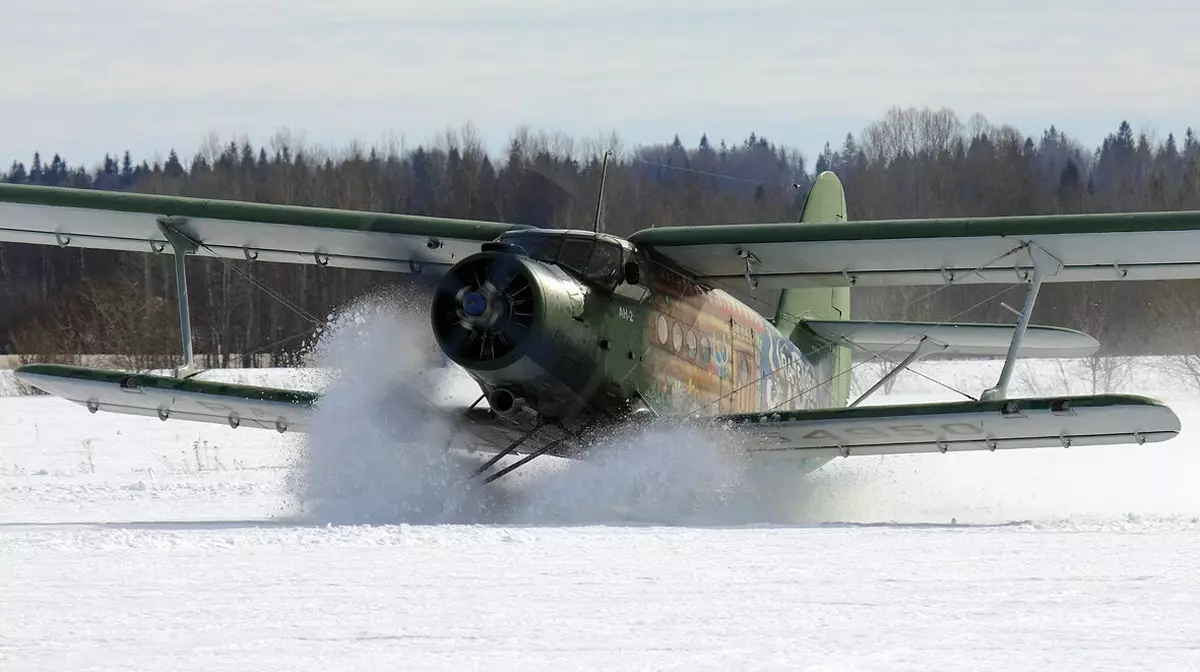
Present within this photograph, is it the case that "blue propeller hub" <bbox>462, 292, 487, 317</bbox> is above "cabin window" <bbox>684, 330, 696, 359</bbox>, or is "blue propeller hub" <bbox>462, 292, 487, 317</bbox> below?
above

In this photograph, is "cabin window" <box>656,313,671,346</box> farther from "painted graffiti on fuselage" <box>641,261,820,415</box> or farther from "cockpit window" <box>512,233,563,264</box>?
"cockpit window" <box>512,233,563,264</box>

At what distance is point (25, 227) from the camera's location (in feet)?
51.4

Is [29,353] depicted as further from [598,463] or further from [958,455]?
[598,463]

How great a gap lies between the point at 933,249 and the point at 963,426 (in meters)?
2.00

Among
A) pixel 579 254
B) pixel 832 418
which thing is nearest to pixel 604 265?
pixel 579 254

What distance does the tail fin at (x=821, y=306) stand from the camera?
18922mm

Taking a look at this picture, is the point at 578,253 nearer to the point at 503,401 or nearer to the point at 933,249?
the point at 503,401

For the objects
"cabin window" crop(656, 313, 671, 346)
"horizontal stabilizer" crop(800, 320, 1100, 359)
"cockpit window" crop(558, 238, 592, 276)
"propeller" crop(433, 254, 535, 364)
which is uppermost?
"cockpit window" crop(558, 238, 592, 276)

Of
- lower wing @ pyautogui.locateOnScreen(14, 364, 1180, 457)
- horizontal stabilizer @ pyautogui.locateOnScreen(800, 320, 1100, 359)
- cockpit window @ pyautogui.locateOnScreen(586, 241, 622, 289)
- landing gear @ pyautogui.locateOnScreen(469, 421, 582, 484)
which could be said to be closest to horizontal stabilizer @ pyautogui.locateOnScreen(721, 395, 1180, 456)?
lower wing @ pyautogui.locateOnScreen(14, 364, 1180, 457)

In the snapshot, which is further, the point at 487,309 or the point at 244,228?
the point at 244,228

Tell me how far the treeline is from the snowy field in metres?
15.4

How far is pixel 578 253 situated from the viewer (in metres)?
13.3

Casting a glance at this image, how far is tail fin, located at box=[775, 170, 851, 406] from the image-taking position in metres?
18.9

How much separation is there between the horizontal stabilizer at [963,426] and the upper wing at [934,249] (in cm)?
165
